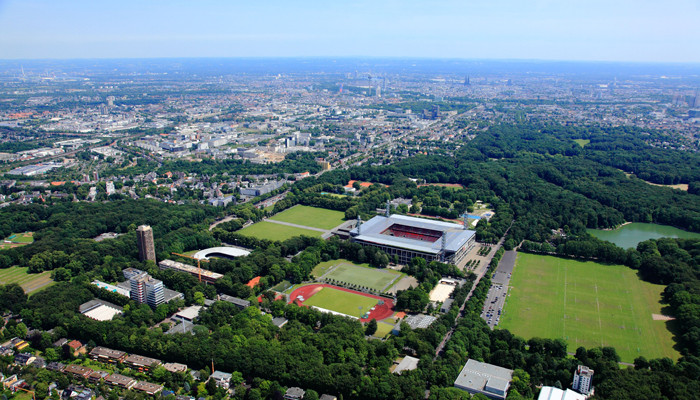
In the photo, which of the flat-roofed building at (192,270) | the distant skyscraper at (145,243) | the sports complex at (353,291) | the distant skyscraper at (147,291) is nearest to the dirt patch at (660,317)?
the sports complex at (353,291)

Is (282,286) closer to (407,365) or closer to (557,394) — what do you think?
(407,365)

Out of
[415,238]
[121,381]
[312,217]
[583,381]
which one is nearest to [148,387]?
[121,381]

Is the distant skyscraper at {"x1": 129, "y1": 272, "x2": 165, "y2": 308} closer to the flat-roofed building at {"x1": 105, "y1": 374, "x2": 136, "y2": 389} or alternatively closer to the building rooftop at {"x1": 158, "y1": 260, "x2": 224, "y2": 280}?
the building rooftop at {"x1": 158, "y1": 260, "x2": 224, "y2": 280}

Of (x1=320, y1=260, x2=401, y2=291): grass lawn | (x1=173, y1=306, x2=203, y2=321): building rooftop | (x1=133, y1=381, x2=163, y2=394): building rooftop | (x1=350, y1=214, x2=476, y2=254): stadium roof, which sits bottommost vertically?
(x1=320, y1=260, x2=401, y2=291): grass lawn

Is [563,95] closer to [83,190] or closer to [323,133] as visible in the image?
[323,133]

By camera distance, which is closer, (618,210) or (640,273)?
(640,273)

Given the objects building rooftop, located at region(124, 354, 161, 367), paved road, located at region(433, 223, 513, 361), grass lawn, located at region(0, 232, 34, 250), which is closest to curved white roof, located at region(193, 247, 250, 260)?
building rooftop, located at region(124, 354, 161, 367)

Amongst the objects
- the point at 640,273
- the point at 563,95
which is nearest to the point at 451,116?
the point at 563,95
